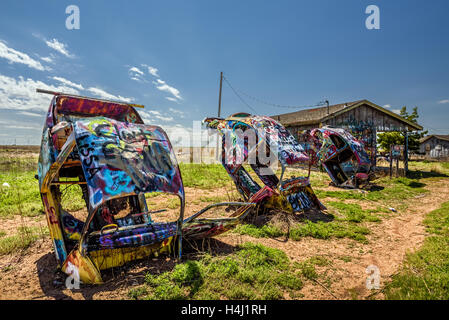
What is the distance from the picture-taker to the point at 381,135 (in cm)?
3222

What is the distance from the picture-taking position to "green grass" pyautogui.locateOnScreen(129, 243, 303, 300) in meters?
3.10

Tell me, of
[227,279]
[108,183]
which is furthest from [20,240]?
[227,279]

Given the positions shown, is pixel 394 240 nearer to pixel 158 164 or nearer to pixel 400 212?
pixel 400 212

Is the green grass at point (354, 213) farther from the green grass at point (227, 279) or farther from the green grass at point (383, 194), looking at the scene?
the green grass at point (227, 279)

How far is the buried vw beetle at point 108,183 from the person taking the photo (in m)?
3.10

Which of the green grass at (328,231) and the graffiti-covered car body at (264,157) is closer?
the green grass at (328,231)

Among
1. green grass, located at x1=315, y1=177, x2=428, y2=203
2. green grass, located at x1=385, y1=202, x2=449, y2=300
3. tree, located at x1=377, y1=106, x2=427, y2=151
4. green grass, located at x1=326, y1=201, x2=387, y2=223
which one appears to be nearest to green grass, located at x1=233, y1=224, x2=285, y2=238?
green grass, located at x1=385, y1=202, x2=449, y2=300

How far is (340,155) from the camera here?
45.2 feet

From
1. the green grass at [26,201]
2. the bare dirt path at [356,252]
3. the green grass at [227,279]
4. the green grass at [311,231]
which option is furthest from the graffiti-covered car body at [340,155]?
the green grass at [26,201]

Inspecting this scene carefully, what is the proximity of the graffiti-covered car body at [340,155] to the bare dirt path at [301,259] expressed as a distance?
600cm

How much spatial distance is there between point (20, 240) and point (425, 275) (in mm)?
7948

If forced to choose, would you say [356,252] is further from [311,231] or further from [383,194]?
[383,194]
